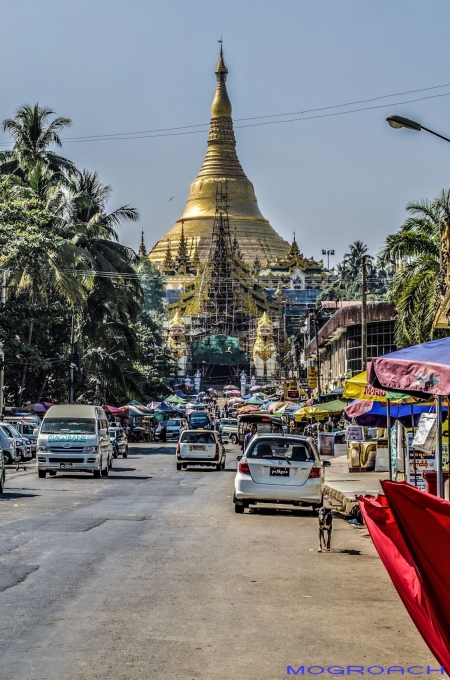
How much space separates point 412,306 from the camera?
108 ft

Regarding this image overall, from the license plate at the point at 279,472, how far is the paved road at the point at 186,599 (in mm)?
705

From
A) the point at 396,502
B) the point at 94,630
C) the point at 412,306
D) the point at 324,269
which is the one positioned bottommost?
the point at 94,630

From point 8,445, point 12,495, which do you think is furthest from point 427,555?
point 8,445

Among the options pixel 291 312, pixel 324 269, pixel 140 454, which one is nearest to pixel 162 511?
pixel 140 454

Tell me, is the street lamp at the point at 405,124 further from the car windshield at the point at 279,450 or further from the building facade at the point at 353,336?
the building facade at the point at 353,336

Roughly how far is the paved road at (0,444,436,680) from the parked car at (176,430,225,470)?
1602 cm

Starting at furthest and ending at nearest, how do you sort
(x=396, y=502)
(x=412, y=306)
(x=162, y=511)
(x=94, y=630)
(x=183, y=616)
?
(x=412, y=306) < (x=162, y=511) < (x=183, y=616) < (x=94, y=630) < (x=396, y=502)

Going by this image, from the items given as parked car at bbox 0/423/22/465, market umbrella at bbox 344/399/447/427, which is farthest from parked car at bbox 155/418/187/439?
market umbrella at bbox 344/399/447/427

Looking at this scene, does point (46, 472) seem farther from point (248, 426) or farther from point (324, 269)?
point (324, 269)

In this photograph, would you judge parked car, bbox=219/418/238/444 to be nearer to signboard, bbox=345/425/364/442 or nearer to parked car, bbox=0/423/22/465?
parked car, bbox=0/423/22/465

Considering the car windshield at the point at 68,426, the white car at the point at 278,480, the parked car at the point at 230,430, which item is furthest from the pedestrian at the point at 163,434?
the white car at the point at 278,480

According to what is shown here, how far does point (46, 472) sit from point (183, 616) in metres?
21.4

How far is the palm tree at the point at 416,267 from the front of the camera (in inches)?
1273

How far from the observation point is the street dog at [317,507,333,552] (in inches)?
522
